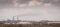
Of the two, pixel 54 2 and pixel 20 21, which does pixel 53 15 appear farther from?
pixel 20 21

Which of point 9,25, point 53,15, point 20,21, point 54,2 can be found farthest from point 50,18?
point 9,25

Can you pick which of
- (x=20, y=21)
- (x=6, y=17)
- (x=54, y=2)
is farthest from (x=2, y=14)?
(x=54, y=2)

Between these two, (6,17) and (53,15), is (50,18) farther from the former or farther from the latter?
(6,17)

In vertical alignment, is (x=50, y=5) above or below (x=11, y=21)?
above

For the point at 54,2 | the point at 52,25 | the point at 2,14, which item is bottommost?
the point at 52,25

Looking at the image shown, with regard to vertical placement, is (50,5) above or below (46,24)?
above

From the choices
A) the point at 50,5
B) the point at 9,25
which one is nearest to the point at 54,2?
the point at 50,5

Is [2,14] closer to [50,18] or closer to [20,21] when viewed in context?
[20,21]
